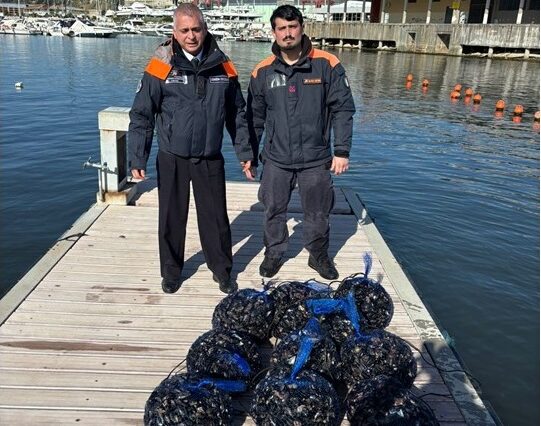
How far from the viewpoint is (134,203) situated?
629 cm

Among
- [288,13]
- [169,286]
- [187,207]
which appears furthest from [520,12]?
[169,286]

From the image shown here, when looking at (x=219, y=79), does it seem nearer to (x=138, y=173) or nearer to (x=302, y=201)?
(x=138, y=173)

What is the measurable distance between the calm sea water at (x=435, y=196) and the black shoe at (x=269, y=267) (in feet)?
5.24

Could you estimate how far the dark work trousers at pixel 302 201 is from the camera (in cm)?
430

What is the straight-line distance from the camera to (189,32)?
3.48 metres

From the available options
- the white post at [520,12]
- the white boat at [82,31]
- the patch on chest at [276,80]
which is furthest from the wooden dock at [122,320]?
the white boat at [82,31]

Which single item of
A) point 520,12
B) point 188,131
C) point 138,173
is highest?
point 520,12

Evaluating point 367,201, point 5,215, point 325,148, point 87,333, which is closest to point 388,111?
point 367,201

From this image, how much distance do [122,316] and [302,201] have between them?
5.76ft

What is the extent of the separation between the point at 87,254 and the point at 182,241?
1218mm

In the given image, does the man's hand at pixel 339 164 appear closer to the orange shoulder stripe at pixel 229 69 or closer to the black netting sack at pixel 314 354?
the orange shoulder stripe at pixel 229 69

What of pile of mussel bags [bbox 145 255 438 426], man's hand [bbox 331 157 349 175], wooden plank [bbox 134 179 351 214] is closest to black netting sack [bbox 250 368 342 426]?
pile of mussel bags [bbox 145 255 438 426]

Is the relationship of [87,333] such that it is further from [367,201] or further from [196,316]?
[367,201]

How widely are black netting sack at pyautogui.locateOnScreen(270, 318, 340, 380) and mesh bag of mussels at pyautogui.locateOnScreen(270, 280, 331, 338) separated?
A: 12.1 inches
